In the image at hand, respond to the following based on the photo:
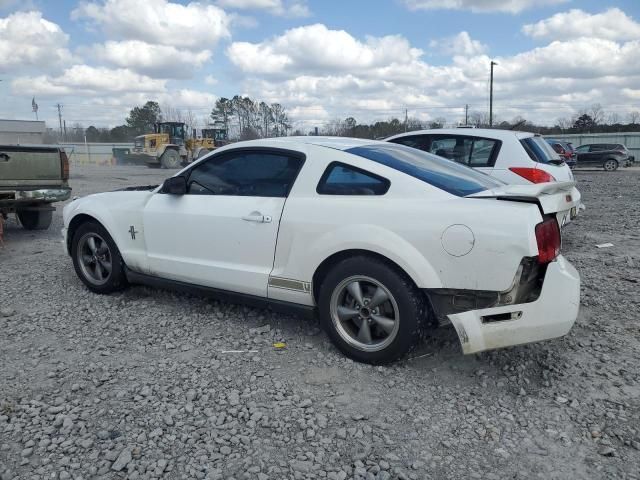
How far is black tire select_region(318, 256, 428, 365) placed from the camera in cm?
323

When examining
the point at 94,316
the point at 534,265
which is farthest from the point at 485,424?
the point at 94,316

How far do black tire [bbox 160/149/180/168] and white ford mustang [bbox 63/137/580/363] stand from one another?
1077 inches

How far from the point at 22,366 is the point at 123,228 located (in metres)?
1.58

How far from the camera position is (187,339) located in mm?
3996

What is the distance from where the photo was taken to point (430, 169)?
3734mm

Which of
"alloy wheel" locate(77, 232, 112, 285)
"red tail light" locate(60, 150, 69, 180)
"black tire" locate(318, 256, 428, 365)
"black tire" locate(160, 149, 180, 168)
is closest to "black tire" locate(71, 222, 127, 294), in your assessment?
"alloy wheel" locate(77, 232, 112, 285)

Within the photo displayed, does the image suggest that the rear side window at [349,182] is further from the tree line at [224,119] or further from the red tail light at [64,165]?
the tree line at [224,119]

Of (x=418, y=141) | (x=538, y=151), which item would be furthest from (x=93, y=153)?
(x=538, y=151)

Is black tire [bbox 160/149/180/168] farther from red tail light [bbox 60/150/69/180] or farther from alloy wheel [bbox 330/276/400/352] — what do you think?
alloy wheel [bbox 330/276/400/352]

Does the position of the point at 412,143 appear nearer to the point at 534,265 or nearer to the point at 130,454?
the point at 534,265

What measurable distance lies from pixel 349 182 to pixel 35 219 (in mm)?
7237

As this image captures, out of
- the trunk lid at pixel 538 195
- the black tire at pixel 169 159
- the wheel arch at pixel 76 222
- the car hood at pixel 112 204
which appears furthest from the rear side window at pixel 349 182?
the black tire at pixel 169 159

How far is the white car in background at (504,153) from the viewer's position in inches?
281

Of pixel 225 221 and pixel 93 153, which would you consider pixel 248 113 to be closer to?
pixel 93 153
